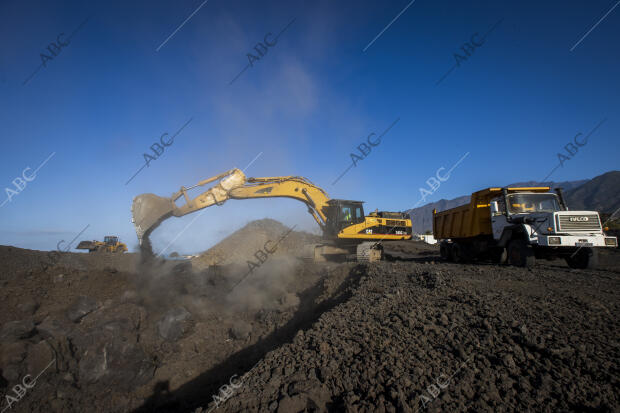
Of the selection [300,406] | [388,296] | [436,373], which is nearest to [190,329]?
[388,296]

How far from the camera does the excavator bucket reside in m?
9.43

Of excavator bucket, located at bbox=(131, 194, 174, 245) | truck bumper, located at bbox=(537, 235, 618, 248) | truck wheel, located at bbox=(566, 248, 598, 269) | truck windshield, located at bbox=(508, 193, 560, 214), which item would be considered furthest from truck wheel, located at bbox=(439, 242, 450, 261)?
excavator bucket, located at bbox=(131, 194, 174, 245)

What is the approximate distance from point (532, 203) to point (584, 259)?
7.20 feet

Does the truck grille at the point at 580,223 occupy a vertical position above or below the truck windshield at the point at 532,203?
below

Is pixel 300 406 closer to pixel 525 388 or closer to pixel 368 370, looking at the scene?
pixel 368 370

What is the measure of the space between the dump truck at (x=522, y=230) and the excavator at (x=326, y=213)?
2.48m

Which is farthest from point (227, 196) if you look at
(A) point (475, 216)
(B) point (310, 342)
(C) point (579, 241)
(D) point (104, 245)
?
(D) point (104, 245)

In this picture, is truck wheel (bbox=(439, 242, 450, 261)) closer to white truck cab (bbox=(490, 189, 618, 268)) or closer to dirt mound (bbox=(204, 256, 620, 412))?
white truck cab (bbox=(490, 189, 618, 268))

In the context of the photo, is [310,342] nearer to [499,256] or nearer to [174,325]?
[174,325]

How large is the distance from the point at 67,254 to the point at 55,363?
38.1 ft

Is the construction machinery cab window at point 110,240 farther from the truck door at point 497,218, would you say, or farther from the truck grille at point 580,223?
the truck grille at point 580,223

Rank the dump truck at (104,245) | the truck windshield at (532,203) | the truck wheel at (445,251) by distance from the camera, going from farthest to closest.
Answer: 1. the dump truck at (104,245)
2. the truck wheel at (445,251)
3. the truck windshield at (532,203)

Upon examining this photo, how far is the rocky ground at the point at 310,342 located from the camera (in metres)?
2.73

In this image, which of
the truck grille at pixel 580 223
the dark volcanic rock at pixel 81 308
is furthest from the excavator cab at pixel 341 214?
the dark volcanic rock at pixel 81 308
